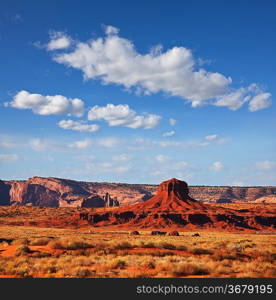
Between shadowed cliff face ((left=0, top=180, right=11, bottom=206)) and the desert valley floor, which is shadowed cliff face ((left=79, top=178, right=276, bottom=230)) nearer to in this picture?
the desert valley floor

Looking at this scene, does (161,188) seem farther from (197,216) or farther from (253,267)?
(253,267)

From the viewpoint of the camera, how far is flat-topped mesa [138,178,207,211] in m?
88.4

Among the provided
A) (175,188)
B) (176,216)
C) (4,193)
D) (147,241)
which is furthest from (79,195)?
(147,241)

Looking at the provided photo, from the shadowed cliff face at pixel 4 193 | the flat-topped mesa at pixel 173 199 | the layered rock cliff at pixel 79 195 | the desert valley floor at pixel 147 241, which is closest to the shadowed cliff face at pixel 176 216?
the flat-topped mesa at pixel 173 199

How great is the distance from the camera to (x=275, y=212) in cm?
8400

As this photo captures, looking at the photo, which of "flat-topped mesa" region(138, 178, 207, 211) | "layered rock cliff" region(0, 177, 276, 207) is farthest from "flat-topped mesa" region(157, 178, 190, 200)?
"layered rock cliff" region(0, 177, 276, 207)

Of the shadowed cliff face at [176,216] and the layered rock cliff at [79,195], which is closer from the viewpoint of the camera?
the shadowed cliff face at [176,216]

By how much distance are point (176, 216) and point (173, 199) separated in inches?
502

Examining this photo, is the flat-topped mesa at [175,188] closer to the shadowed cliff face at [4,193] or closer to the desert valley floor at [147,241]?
the desert valley floor at [147,241]

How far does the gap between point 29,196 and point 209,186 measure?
384 ft

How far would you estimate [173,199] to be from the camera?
3627 inches

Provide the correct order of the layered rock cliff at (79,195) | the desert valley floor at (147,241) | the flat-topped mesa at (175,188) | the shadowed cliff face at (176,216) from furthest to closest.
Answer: the layered rock cliff at (79,195) < the flat-topped mesa at (175,188) < the shadowed cliff face at (176,216) < the desert valley floor at (147,241)

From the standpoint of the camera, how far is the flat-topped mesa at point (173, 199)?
88375 millimetres
